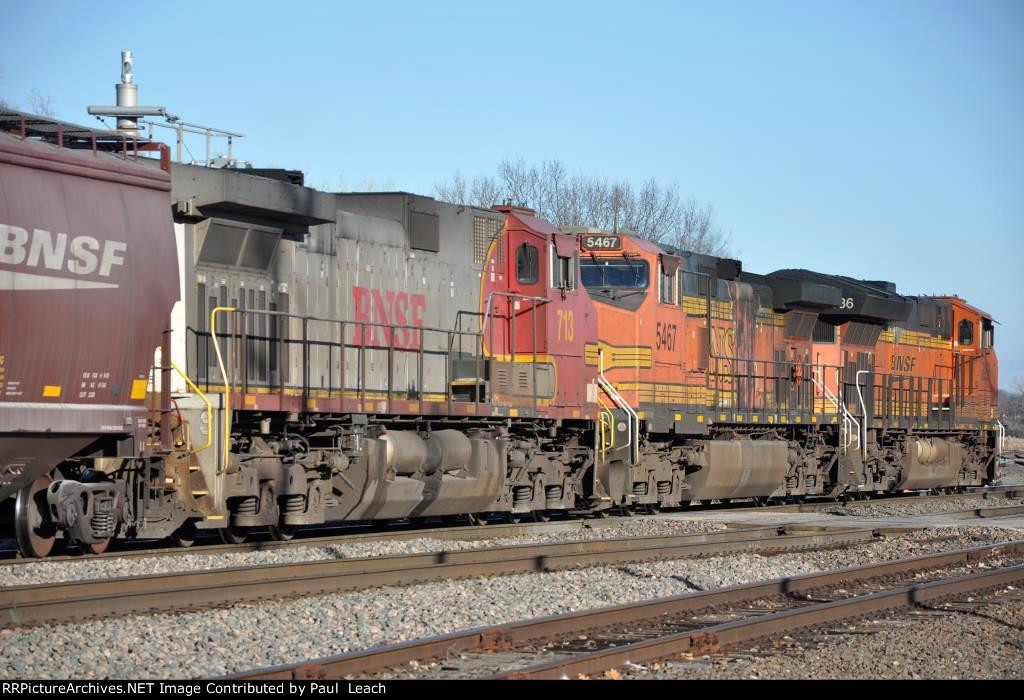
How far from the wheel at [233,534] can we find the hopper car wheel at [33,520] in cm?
218

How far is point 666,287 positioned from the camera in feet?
64.0

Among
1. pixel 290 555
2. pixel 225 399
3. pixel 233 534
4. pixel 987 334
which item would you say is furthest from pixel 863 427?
pixel 225 399

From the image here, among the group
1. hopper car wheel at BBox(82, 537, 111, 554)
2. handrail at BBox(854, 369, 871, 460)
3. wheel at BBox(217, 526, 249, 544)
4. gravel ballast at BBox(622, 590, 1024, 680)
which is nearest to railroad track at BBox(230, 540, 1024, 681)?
gravel ballast at BBox(622, 590, 1024, 680)

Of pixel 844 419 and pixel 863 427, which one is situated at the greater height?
A: pixel 844 419

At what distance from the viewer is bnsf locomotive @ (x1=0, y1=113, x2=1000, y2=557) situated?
1066 centimetres

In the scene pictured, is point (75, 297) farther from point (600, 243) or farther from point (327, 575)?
point (600, 243)

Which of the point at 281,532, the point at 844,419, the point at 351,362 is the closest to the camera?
the point at 281,532

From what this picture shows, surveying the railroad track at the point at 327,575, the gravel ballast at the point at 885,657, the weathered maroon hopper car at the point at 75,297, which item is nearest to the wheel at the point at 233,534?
the weathered maroon hopper car at the point at 75,297

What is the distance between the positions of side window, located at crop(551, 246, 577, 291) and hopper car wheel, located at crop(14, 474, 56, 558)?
24.6 ft

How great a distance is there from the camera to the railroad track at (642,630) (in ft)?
21.9

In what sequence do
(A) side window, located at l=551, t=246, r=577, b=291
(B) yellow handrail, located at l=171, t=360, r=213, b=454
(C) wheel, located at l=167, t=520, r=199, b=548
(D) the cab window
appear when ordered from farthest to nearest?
1. (D) the cab window
2. (A) side window, located at l=551, t=246, r=577, b=291
3. (C) wheel, located at l=167, t=520, r=199, b=548
4. (B) yellow handrail, located at l=171, t=360, r=213, b=454

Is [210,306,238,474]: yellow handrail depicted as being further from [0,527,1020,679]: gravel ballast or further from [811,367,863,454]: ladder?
[811,367,863,454]: ladder

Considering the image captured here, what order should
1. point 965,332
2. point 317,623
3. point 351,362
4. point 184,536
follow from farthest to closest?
point 965,332 < point 351,362 < point 184,536 < point 317,623

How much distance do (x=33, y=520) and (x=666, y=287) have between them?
11080 mm
